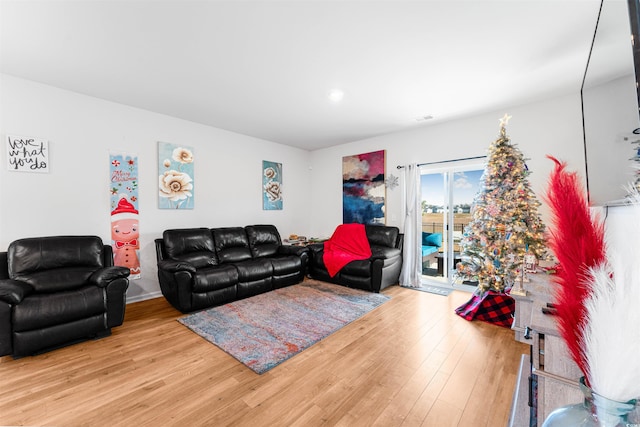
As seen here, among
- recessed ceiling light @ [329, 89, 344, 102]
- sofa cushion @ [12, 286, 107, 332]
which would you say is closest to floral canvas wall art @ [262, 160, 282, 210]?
recessed ceiling light @ [329, 89, 344, 102]

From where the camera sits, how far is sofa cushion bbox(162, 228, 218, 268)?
3.71 meters

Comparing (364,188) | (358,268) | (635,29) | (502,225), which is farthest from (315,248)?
(635,29)

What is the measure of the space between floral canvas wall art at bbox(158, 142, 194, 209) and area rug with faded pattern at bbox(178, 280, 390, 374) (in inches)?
71.2

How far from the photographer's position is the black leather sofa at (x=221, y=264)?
10.5 feet

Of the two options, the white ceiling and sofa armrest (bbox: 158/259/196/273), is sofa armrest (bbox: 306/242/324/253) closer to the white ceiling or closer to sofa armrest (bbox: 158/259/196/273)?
sofa armrest (bbox: 158/259/196/273)

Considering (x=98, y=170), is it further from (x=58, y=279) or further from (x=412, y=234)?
(x=412, y=234)

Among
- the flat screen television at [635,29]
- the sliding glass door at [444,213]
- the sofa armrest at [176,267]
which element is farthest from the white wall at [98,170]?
the flat screen television at [635,29]

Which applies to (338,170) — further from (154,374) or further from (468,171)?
(154,374)

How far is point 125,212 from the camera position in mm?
3631

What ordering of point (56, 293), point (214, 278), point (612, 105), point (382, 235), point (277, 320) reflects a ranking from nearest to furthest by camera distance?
point (612, 105), point (56, 293), point (277, 320), point (214, 278), point (382, 235)

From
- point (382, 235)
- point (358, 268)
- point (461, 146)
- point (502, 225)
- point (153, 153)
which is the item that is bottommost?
point (358, 268)

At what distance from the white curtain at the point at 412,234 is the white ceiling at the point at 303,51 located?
1.24 metres

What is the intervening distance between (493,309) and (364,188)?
117 inches

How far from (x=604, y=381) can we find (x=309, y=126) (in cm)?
446
